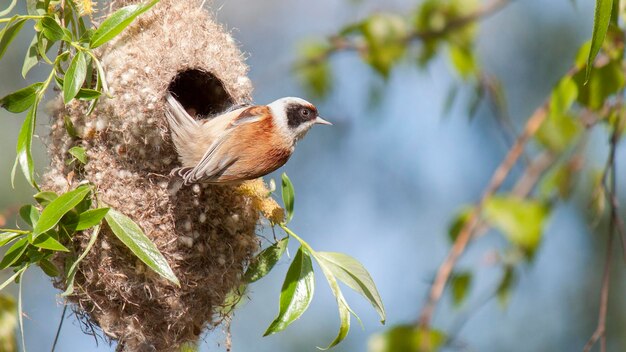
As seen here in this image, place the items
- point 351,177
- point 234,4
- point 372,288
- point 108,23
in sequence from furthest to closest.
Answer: point 351,177, point 234,4, point 372,288, point 108,23

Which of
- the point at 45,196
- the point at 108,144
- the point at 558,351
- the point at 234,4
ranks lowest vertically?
the point at 558,351

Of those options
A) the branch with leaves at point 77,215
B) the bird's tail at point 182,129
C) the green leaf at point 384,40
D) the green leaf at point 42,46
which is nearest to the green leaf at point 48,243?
the branch with leaves at point 77,215

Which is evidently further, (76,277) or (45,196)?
(76,277)

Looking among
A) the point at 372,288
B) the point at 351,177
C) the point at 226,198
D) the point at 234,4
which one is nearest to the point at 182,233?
the point at 226,198

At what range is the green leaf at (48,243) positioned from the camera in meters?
1.94

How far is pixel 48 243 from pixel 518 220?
5.12 ft

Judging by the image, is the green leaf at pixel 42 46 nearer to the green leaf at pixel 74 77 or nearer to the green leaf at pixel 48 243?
the green leaf at pixel 74 77

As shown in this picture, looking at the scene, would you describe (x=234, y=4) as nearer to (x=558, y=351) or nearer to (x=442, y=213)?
(x=442, y=213)

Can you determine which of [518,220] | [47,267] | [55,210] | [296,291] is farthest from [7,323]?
[518,220]

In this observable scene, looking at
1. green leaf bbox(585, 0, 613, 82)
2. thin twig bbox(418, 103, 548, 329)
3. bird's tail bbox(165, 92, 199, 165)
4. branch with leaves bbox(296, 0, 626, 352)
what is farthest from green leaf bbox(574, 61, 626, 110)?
green leaf bbox(585, 0, 613, 82)

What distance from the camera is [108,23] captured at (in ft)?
6.58

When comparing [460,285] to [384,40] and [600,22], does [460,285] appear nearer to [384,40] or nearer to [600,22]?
[384,40]

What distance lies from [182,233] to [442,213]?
715 centimetres

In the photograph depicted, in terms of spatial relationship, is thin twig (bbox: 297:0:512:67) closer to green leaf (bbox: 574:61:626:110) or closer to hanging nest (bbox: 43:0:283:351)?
green leaf (bbox: 574:61:626:110)
